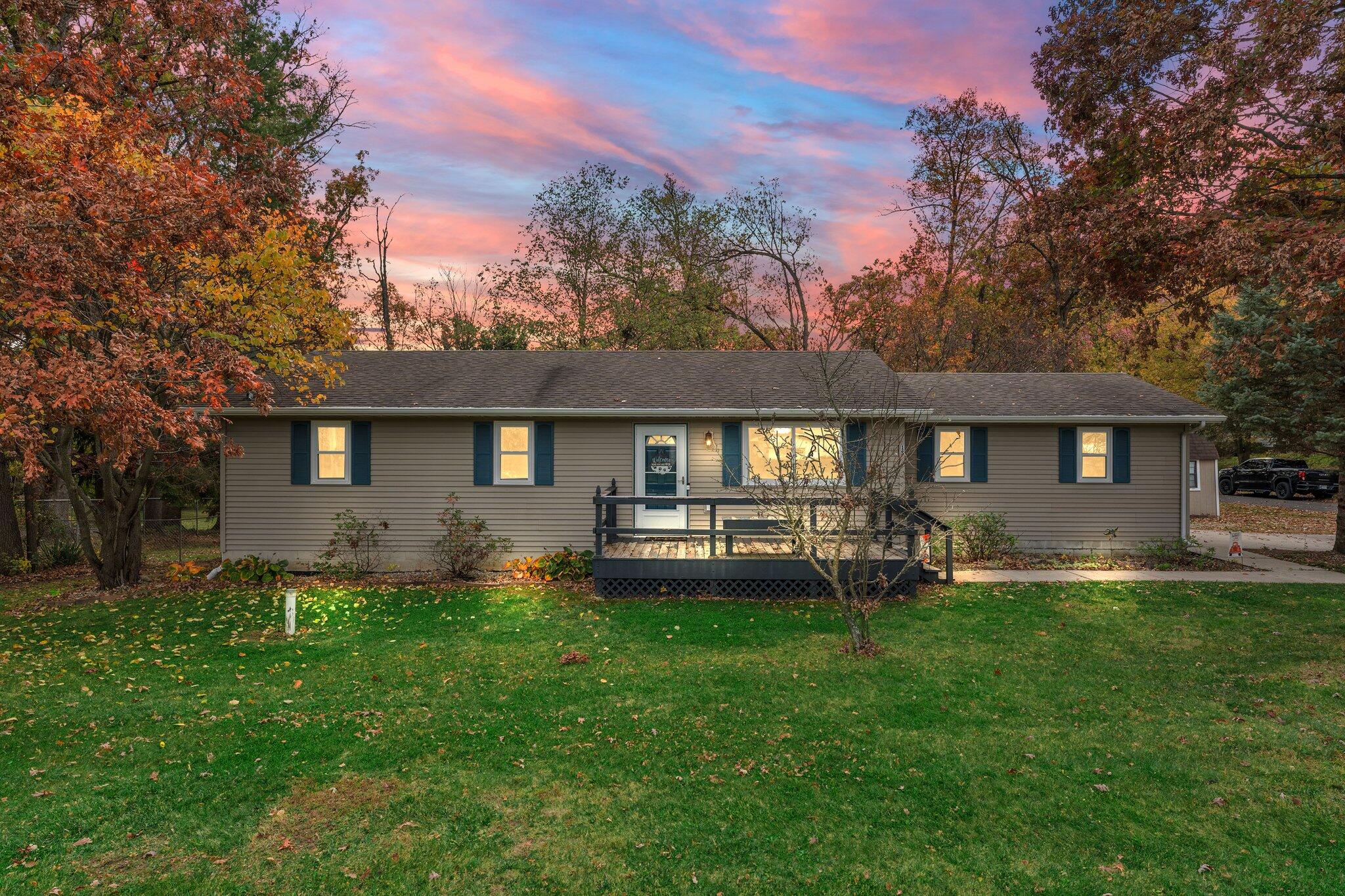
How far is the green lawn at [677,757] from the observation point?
11.9 ft

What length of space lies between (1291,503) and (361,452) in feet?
105

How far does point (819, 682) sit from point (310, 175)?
63.7 feet

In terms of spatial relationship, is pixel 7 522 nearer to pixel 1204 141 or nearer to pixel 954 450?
pixel 954 450

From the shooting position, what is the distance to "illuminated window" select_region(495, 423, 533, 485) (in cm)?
1245

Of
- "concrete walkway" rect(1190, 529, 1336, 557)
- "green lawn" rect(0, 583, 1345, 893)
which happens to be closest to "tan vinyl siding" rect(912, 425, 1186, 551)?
"concrete walkway" rect(1190, 529, 1336, 557)

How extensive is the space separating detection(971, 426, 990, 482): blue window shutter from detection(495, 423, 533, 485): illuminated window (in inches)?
365

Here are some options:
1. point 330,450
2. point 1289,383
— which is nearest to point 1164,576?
point 1289,383

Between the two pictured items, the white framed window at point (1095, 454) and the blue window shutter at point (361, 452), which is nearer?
the blue window shutter at point (361, 452)

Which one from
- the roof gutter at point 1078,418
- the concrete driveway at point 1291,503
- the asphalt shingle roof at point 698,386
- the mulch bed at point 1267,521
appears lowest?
the mulch bed at point 1267,521

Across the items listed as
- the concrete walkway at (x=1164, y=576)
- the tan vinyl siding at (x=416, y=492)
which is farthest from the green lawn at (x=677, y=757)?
the tan vinyl siding at (x=416, y=492)

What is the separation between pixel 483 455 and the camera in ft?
40.6

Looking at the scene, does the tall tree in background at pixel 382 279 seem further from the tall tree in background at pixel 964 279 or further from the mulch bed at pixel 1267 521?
the mulch bed at pixel 1267 521

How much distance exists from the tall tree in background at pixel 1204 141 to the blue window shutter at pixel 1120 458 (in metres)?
3.02

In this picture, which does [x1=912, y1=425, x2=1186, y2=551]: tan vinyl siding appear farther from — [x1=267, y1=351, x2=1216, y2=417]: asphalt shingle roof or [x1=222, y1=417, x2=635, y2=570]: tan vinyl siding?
[x1=222, y1=417, x2=635, y2=570]: tan vinyl siding
